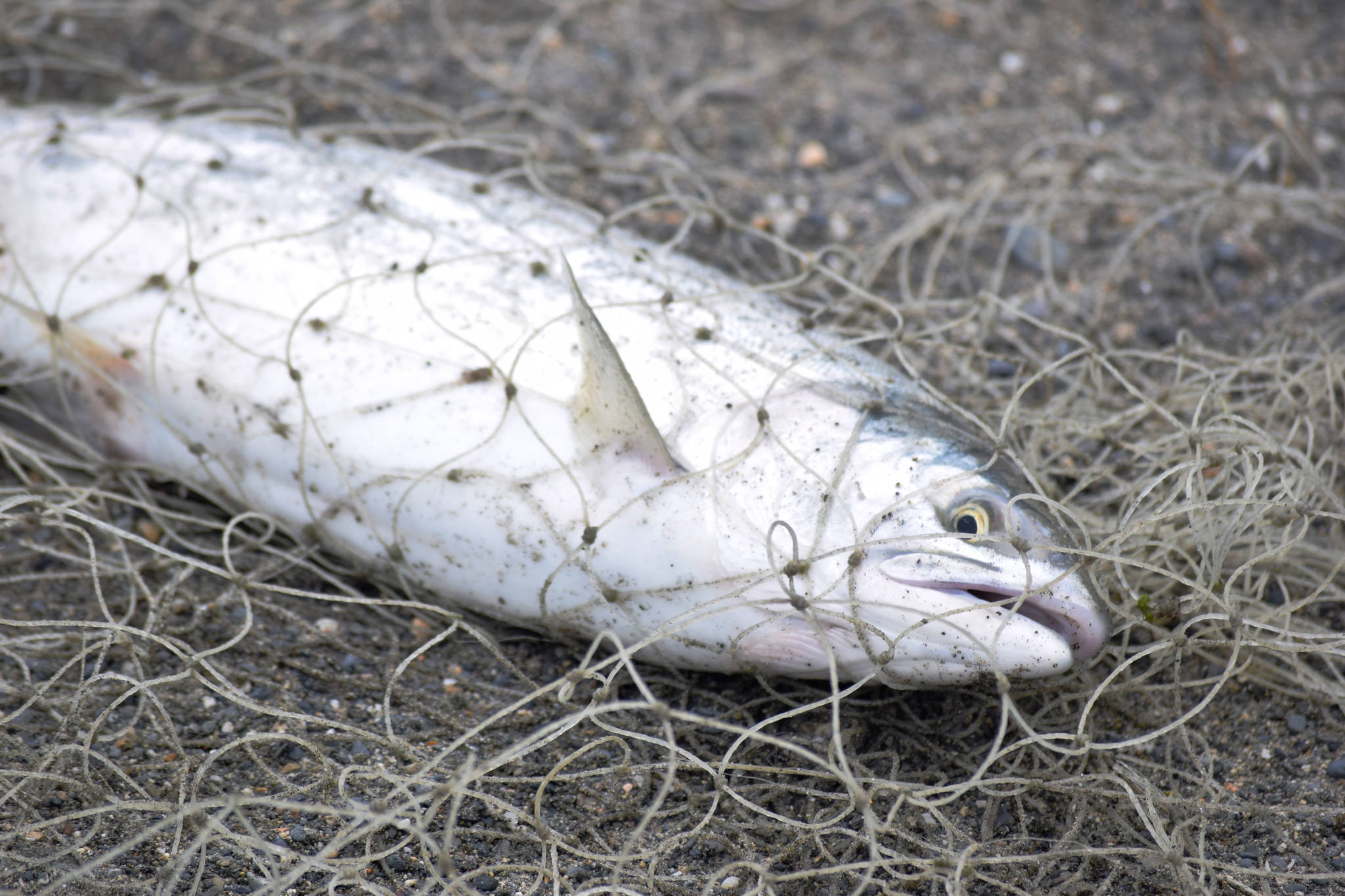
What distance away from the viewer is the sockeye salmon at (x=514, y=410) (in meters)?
2.35

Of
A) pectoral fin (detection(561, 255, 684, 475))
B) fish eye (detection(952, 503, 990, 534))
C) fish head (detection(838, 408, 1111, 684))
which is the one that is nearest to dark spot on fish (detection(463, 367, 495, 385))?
pectoral fin (detection(561, 255, 684, 475))

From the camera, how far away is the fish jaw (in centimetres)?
221

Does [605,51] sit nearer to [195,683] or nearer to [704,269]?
[704,269]

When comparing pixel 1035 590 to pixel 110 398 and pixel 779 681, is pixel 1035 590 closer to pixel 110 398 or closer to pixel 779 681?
pixel 779 681

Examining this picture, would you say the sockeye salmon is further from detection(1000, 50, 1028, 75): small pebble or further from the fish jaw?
detection(1000, 50, 1028, 75): small pebble

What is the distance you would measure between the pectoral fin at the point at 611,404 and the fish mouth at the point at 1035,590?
62 centimetres

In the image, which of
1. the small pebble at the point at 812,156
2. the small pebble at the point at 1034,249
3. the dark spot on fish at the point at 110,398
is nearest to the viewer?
the dark spot on fish at the point at 110,398

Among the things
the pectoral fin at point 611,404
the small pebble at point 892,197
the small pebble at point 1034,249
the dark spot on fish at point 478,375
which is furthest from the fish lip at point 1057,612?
the small pebble at point 892,197

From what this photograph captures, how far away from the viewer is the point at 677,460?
2529 millimetres

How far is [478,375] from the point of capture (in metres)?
2.66

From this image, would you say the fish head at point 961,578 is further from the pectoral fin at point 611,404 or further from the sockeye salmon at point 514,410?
the pectoral fin at point 611,404

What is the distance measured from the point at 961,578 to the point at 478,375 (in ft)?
4.19

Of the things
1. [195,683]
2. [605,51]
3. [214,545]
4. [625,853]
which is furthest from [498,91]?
[625,853]

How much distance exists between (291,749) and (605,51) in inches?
127
